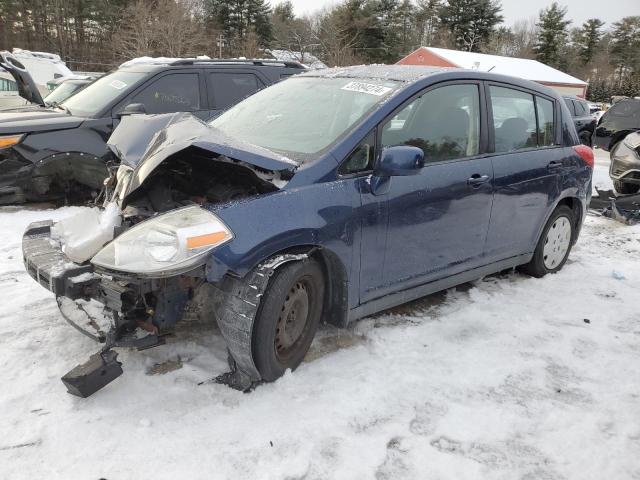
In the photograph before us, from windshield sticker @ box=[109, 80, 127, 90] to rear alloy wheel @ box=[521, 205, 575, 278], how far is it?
5.31 metres

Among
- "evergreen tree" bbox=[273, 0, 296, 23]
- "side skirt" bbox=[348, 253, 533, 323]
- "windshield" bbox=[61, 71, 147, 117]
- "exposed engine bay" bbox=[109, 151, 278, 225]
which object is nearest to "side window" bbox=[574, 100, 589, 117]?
"side skirt" bbox=[348, 253, 533, 323]

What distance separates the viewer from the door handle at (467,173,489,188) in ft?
12.3

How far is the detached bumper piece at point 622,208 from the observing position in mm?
7531

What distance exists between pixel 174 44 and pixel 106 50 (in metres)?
11.1

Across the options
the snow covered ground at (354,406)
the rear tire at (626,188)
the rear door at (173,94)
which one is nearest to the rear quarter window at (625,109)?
the rear tire at (626,188)

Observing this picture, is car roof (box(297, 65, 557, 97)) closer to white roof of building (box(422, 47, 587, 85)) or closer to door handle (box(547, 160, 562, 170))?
door handle (box(547, 160, 562, 170))

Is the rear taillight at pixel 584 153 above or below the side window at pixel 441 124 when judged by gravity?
below

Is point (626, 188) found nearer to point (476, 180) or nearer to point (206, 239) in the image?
point (476, 180)

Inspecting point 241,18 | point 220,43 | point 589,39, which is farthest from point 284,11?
point 589,39

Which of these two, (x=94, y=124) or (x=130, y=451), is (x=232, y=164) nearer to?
(x=130, y=451)

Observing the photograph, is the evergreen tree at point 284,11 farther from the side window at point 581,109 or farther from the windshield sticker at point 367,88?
the windshield sticker at point 367,88

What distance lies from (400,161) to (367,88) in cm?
81

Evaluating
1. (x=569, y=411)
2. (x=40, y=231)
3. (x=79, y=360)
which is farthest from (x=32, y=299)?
(x=569, y=411)

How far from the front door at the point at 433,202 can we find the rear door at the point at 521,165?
172 millimetres
